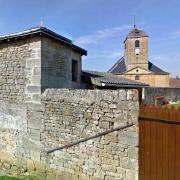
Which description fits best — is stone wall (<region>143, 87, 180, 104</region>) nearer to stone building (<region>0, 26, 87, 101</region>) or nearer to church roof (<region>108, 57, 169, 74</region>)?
church roof (<region>108, 57, 169, 74</region>)

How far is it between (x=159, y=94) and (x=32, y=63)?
2365 centimetres

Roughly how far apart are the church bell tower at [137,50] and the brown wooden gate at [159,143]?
43.5 meters

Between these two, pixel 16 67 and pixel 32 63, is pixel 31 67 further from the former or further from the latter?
pixel 16 67

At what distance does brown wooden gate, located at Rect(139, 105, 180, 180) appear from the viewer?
5.20 meters

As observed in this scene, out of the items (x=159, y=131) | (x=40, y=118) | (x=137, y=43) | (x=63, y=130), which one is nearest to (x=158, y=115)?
(x=159, y=131)

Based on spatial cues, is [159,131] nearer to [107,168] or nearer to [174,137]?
[174,137]

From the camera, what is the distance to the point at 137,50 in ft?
162

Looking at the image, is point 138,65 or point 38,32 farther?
point 138,65

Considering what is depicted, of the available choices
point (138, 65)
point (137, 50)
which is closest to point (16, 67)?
point (138, 65)

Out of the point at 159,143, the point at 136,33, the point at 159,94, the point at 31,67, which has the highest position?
the point at 136,33

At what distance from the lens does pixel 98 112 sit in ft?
21.5

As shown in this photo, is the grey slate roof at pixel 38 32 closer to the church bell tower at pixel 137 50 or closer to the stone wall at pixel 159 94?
the stone wall at pixel 159 94

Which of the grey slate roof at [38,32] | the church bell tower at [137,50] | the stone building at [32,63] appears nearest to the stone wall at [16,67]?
the stone building at [32,63]

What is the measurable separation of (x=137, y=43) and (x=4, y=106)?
43.7m
